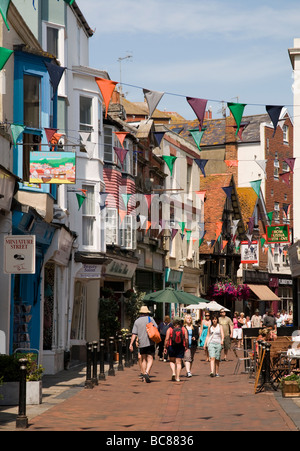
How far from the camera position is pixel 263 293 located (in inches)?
2395

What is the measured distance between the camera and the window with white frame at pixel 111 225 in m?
32.9

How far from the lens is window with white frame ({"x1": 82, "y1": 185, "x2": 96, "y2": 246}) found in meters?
28.7

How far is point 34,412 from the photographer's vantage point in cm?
1322

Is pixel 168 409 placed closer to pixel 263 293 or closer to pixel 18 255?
pixel 18 255

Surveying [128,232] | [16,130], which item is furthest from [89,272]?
[16,130]

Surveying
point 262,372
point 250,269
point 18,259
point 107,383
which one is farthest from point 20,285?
point 250,269

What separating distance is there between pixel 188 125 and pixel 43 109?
145 feet

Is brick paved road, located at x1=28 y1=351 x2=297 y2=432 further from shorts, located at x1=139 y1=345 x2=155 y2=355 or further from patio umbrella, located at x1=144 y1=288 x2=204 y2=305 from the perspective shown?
patio umbrella, located at x1=144 y1=288 x2=204 y2=305

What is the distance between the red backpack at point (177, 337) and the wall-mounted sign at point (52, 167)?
5278 mm

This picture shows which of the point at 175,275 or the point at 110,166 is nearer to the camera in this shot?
the point at 110,166

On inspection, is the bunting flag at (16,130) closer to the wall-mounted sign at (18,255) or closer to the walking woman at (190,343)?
the wall-mounted sign at (18,255)

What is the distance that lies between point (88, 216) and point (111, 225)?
14.4 feet

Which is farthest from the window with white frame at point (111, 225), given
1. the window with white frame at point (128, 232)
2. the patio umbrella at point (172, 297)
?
the patio umbrella at point (172, 297)
